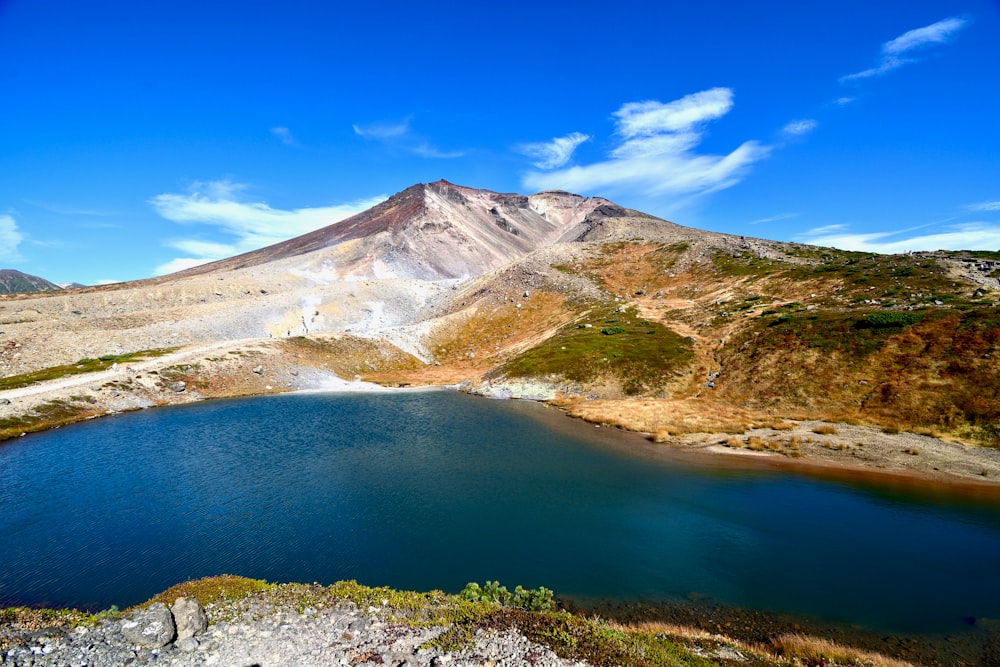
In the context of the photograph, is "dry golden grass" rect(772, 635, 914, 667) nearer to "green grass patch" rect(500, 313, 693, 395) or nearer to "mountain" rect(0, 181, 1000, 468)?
"mountain" rect(0, 181, 1000, 468)

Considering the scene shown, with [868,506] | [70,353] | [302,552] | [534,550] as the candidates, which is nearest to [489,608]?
[534,550]

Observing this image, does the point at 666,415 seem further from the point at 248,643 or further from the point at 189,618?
the point at 189,618

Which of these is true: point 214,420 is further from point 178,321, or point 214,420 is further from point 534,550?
point 178,321

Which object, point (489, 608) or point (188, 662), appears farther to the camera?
point (489, 608)

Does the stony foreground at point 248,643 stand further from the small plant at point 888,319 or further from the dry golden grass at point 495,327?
the dry golden grass at point 495,327

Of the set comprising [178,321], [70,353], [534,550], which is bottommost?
[534,550]

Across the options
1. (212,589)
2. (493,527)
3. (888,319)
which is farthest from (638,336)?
(212,589)

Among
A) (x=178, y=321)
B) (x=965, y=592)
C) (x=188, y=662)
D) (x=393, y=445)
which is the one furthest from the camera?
(x=178, y=321)

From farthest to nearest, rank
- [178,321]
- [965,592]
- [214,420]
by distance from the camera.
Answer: [178,321]
[214,420]
[965,592]

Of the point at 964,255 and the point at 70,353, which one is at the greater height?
the point at 964,255
